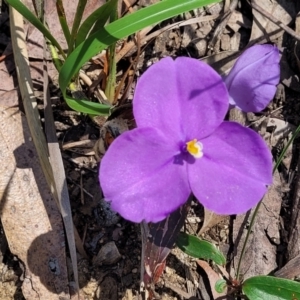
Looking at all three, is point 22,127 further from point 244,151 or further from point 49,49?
point 244,151

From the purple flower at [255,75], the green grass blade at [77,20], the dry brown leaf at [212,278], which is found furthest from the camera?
the dry brown leaf at [212,278]

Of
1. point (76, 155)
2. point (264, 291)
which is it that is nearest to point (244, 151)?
point (264, 291)

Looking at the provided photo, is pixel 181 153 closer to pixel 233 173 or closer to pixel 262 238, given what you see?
pixel 233 173

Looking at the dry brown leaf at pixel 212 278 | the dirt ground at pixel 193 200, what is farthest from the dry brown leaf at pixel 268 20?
the dry brown leaf at pixel 212 278

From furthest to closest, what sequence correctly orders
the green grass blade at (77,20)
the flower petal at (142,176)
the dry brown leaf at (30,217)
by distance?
the dry brown leaf at (30,217), the green grass blade at (77,20), the flower petal at (142,176)

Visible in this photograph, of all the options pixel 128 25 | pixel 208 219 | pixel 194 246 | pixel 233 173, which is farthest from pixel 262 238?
pixel 128 25

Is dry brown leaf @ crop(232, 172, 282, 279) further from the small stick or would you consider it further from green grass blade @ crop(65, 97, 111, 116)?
green grass blade @ crop(65, 97, 111, 116)

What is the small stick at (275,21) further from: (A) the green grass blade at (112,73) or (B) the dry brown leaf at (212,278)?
(B) the dry brown leaf at (212,278)

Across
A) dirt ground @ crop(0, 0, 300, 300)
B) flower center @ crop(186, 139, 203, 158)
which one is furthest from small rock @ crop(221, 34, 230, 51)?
flower center @ crop(186, 139, 203, 158)
